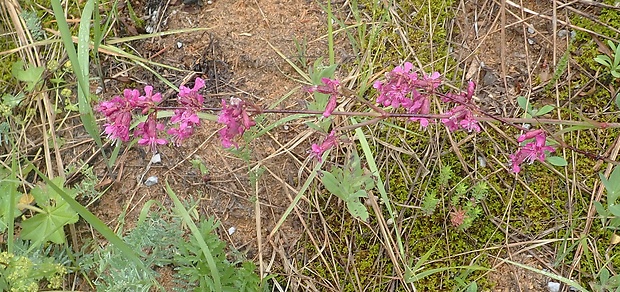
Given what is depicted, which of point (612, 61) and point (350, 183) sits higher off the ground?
point (612, 61)

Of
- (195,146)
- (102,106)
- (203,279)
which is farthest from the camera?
(195,146)

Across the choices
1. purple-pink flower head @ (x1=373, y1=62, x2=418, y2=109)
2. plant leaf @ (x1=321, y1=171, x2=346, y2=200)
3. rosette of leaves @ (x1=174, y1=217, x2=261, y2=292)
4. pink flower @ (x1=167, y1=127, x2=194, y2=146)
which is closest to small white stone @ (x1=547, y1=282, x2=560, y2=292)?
plant leaf @ (x1=321, y1=171, x2=346, y2=200)

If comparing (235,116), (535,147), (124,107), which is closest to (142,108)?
(124,107)

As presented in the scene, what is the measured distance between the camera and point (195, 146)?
2.88m

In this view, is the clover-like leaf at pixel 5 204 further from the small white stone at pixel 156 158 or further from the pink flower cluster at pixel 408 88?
the pink flower cluster at pixel 408 88

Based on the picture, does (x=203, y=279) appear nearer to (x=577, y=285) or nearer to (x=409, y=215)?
(x=409, y=215)

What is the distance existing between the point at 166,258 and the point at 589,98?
2.26 m

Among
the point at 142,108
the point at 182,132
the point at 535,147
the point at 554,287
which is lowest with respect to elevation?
the point at 554,287

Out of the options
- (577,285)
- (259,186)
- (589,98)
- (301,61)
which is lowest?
(577,285)

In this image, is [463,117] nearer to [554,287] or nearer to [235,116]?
[235,116]

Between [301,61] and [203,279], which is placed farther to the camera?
[301,61]

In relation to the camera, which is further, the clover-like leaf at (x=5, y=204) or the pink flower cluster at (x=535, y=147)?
the clover-like leaf at (x=5, y=204)

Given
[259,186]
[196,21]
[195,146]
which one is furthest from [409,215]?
[196,21]

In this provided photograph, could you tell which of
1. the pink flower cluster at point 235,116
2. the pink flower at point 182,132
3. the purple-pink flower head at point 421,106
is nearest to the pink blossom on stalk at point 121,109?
the pink flower at point 182,132
